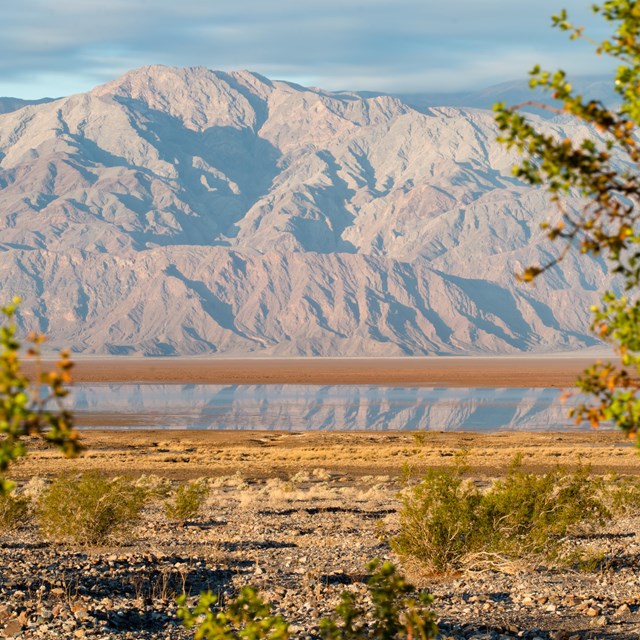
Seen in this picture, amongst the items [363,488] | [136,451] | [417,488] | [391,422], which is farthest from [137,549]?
[391,422]

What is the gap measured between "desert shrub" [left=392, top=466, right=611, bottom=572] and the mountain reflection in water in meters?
46.2

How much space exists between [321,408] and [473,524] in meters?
67.9

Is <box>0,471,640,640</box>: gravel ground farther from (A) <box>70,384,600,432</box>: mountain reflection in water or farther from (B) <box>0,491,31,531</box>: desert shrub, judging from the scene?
(A) <box>70,384,600,432</box>: mountain reflection in water

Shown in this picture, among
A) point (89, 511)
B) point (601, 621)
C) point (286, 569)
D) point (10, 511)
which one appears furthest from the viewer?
point (10, 511)

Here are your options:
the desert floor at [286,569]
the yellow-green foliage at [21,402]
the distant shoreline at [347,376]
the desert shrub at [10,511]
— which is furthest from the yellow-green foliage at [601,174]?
the distant shoreline at [347,376]

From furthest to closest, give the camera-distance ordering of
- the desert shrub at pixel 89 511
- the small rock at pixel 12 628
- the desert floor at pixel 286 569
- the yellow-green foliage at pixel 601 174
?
the desert shrub at pixel 89 511
the desert floor at pixel 286 569
the small rock at pixel 12 628
the yellow-green foliage at pixel 601 174

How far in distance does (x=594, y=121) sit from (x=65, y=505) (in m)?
14.6

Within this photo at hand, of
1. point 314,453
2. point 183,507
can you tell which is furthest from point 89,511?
point 314,453

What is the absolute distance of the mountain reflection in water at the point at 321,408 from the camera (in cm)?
6562

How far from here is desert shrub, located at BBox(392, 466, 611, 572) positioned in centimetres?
1471

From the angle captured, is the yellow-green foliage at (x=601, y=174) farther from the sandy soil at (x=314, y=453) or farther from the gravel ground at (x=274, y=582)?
the sandy soil at (x=314, y=453)

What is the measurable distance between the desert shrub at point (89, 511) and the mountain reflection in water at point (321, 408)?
4430cm

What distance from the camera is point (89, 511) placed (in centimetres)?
1739

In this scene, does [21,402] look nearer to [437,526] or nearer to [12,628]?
[12,628]
